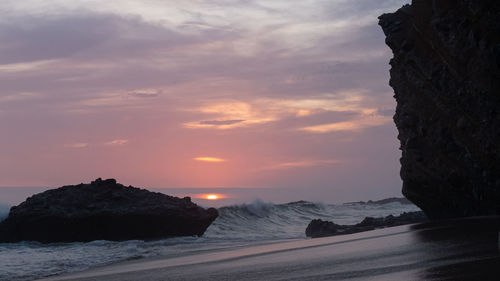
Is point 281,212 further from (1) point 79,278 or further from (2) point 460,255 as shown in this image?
(2) point 460,255

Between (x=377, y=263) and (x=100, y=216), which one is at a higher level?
(x=100, y=216)

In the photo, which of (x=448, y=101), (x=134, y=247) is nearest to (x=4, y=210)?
(x=134, y=247)

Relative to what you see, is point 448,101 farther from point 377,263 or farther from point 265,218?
point 265,218

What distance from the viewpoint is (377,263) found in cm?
1115

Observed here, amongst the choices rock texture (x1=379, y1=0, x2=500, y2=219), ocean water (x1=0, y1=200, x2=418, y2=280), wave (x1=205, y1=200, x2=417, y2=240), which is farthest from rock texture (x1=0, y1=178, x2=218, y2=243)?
rock texture (x1=379, y1=0, x2=500, y2=219)

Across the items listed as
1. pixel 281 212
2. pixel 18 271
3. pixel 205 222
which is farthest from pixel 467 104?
pixel 281 212

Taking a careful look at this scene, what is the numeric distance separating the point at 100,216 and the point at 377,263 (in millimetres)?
21105

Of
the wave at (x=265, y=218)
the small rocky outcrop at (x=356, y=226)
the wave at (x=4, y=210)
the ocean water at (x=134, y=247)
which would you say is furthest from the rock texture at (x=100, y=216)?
the wave at (x=4, y=210)

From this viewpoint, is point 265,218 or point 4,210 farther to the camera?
point 265,218

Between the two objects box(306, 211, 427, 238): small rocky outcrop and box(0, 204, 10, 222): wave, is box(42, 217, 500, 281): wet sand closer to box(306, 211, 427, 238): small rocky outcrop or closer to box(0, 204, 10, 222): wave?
box(306, 211, 427, 238): small rocky outcrop

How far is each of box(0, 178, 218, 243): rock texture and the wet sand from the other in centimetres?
1401

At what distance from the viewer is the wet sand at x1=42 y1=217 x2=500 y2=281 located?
30.7 feet

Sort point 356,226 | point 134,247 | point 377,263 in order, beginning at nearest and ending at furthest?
point 377,263 → point 134,247 → point 356,226

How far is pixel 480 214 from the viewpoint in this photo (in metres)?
19.9
